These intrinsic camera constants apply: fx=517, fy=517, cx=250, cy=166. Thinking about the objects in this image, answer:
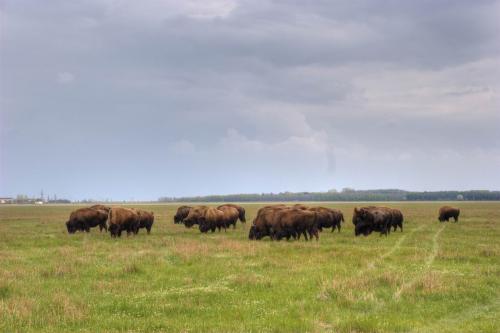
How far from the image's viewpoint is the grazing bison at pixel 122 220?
31.7 metres

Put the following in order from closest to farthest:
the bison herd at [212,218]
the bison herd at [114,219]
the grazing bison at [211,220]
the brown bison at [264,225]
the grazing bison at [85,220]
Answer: the brown bison at [264,225] → the bison herd at [114,219] → the grazing bison at [211,220] → the bison herd at [212,218] → the grazing bison at [85,220]

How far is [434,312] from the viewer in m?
11.8

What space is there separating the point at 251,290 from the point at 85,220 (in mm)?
24658

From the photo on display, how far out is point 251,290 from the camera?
1394cm

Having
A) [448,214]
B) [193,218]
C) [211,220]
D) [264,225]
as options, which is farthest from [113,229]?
[448,214]

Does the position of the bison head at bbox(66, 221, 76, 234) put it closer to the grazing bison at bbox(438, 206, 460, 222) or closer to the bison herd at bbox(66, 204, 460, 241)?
the bison herd at bbox(66, 204, 460, 241)

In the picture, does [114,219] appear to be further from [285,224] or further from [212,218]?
[285,224]

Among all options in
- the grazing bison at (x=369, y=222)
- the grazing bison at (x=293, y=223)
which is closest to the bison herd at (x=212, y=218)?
the grazing bison at (x=293, y=223)

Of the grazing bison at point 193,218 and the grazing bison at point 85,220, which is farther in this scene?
the grazing bison at point 193,218

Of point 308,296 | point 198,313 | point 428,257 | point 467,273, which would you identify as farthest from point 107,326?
point 428,257

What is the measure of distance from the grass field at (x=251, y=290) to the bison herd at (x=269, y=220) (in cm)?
606

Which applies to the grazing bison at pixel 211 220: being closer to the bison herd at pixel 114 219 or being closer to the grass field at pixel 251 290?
the bison herd at pixel 114 219

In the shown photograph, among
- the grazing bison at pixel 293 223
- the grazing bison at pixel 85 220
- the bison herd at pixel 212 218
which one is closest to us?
the grazing bison at pixel 293 223

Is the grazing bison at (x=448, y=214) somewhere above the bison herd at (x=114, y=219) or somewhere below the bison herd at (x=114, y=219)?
below
